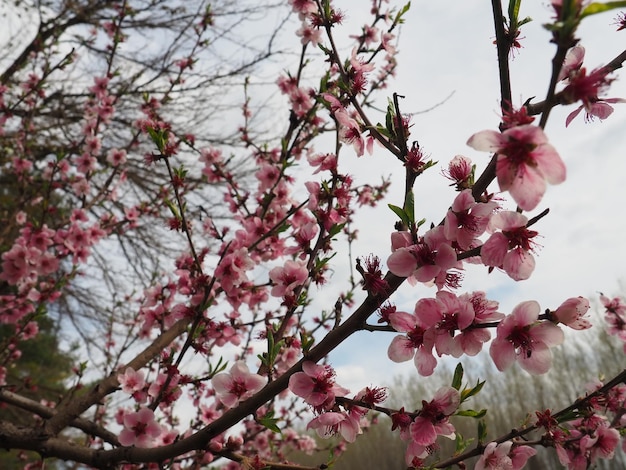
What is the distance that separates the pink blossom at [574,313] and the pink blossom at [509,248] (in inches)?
5.3

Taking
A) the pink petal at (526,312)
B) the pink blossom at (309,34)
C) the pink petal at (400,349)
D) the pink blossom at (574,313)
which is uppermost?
the pink blossom at (309,34)

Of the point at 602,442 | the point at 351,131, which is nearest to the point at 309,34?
the point at 351,131

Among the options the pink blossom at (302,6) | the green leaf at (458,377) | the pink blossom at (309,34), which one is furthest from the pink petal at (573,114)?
the pink blossom at (309,34)

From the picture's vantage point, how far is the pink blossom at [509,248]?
3.52ft

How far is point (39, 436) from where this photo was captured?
2273 millimetres

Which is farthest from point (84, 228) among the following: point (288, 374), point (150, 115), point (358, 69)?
point (288, 374)

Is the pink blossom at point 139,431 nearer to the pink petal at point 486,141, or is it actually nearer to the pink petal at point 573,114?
the pink petal at point 486,141

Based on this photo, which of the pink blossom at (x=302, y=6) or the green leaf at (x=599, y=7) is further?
the pink blossom at (x=302, y=6)

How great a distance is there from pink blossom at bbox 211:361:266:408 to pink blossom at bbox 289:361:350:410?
290 millimetres

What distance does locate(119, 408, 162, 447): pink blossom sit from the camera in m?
2.07

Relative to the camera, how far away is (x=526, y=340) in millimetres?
1159

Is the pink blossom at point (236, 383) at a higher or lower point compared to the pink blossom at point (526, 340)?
higher

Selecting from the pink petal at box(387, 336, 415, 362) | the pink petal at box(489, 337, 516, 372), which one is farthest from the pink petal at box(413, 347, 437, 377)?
the pink petal at box(489, 337, 516, 372)

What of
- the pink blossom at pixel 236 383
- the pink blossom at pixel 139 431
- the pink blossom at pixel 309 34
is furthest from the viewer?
the pink blossom at pixel 309 34
